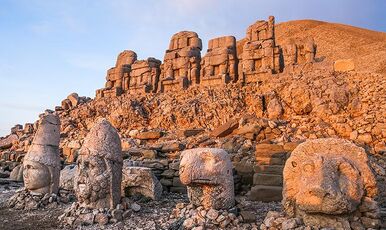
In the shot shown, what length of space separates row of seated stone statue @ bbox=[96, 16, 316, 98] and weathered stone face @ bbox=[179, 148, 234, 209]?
1261cm

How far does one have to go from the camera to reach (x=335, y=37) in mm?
42250

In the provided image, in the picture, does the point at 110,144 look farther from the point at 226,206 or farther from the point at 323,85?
the point at 323,85

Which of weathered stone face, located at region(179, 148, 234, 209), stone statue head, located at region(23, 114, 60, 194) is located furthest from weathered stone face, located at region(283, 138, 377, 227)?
stone statue head, located at region(23, 114, 60, 194)

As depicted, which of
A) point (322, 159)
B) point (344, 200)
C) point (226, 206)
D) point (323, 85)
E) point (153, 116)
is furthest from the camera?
point (153, 116)

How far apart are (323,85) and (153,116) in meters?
10.0

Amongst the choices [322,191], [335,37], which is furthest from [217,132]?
[335,37]

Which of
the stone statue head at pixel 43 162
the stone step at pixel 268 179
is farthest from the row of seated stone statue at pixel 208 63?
the stone statue head at pixel 43 162

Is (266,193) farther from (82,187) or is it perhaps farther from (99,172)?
(82,187)

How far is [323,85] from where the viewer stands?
14445mm

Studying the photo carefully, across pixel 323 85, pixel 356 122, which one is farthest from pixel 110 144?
pixel 323 85

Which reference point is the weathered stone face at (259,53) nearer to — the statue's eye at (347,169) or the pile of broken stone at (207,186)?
the pile of broken stone at (207,186)

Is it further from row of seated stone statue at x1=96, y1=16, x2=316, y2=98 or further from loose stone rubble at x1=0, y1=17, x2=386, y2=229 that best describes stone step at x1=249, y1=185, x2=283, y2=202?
row of seated stone statue at x1=96, y1=16, x2=316, y2=98

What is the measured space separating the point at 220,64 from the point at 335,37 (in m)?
30.2

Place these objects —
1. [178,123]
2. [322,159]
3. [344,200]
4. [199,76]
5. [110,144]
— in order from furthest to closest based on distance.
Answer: [199,76], [178,123], [110,144], [322,159], [344,200]
